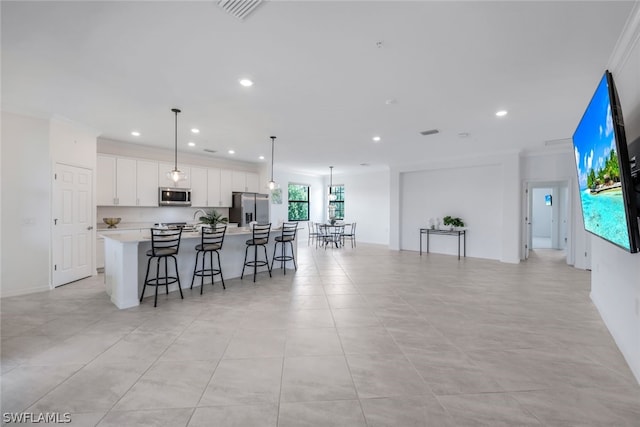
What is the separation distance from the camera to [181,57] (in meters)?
2.77

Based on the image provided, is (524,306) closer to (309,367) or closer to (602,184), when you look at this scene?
(602,184)

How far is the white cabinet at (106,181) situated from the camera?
19.1 ft

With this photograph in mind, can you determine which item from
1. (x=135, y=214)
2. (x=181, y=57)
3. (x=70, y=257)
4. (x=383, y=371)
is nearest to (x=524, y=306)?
(x=383, y=371)

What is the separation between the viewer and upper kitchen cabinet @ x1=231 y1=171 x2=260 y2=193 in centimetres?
823

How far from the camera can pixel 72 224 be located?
4.92 m

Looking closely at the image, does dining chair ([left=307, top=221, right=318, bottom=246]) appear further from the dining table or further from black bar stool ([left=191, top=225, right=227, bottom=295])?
black bar stool ([left=191, top=225, right=227, bottom=295])

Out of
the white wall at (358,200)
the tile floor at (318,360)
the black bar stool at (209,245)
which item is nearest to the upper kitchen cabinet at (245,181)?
the white wall at (358,200)

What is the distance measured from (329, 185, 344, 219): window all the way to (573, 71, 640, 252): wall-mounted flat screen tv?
30.1 feet

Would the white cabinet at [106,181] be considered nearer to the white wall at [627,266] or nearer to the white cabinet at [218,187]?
the white cabinet at [218,187]

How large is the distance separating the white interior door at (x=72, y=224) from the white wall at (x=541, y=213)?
14.9 m

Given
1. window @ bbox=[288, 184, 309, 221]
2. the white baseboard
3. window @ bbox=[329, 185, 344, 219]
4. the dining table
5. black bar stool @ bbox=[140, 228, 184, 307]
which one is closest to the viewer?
black bar stool @ bbox=[140, 228, 184, 307]

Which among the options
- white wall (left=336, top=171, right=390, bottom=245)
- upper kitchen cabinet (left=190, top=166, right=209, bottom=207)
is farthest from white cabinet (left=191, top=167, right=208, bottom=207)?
white wall (left=336, top=171, right=390, bottom=245)

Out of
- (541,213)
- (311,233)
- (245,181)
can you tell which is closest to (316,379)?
(245,181)

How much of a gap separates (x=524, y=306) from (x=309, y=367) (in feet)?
10.4
